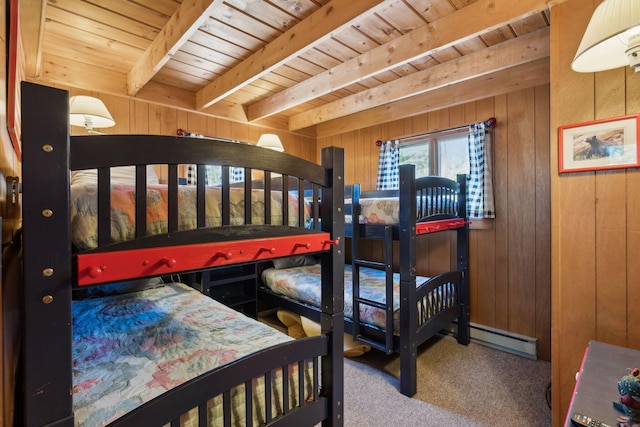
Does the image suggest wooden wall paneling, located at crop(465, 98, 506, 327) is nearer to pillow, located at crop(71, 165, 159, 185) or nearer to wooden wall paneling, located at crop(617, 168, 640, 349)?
wooden wall paneling, located at crop(617, 168, 640, 349)

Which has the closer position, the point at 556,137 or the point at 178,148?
the point at 178,148

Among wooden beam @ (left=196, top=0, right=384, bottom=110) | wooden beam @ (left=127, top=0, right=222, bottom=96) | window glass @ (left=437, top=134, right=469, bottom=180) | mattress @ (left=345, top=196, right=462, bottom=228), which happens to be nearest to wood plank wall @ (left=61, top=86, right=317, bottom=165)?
wooden beam @ (left=127, top=0, right=222, bottom=96)

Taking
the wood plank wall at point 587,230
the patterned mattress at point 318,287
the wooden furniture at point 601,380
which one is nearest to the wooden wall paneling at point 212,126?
the patterned mattress at point 318,287

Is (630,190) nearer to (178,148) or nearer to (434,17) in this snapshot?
(434,17)

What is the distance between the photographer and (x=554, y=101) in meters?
1.52

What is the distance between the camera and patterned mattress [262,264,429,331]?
7.20 feet

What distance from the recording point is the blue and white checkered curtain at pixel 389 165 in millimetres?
3301

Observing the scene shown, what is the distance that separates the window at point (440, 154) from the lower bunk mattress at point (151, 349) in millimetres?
2445

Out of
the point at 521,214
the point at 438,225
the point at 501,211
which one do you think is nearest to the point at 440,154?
the point at 501,211

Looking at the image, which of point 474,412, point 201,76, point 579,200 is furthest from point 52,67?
point 474,412

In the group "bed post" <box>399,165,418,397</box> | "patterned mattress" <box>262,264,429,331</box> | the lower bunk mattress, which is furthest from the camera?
"patterned mattress" <box>262,264,429,331</box>

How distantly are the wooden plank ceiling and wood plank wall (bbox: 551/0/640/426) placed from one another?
1.35ft

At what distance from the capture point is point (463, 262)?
2760 mm

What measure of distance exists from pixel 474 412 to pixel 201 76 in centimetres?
327
